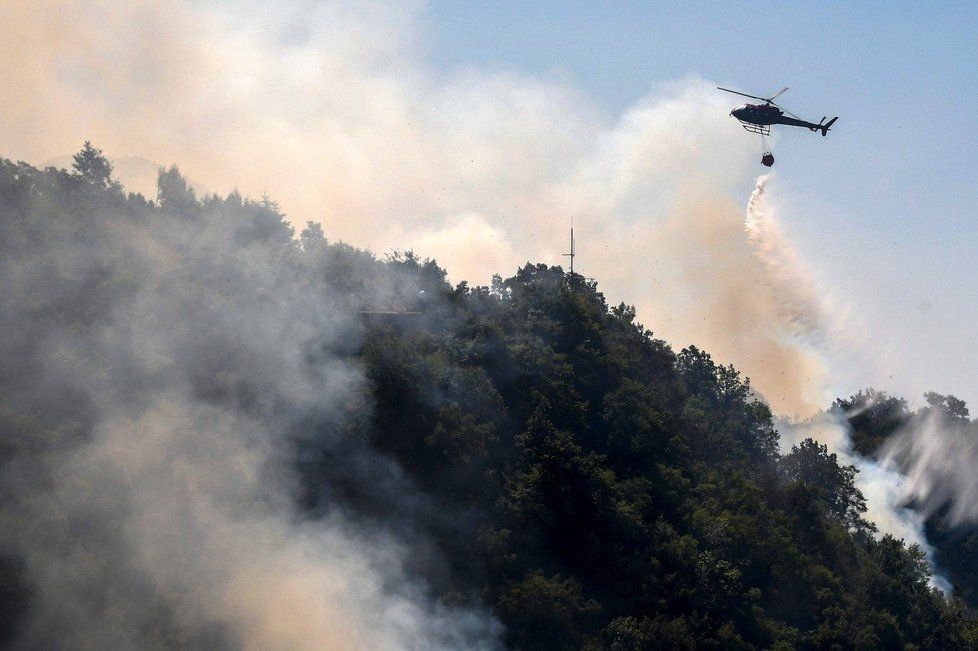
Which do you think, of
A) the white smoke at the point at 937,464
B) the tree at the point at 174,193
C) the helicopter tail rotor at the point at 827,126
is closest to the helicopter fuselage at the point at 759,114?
the helicopter tail rotor at the point at 827,126

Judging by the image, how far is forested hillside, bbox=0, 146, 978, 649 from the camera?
43.5 metres

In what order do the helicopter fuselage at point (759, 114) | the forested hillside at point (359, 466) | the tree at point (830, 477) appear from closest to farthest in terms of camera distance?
the forested hillside at point (359, 466) → the helicopter fuselage at point (759, 114) → the tree at point (830, 477)

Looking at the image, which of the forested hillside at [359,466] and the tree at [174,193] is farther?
the tree at [174,193]

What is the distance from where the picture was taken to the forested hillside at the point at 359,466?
43500 mm

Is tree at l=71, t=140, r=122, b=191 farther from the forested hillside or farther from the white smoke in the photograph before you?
the white smoke

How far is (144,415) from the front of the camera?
48.0 m

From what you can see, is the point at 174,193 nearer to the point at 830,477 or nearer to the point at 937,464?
the point at 830,477

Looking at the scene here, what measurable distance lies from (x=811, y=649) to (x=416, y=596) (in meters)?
22.8

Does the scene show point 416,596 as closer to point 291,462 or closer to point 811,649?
point 291,462

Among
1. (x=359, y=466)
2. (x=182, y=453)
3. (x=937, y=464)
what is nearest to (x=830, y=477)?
(x=937, y=464)

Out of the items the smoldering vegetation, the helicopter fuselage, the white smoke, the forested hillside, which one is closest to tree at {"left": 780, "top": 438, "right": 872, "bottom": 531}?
the forested hillside

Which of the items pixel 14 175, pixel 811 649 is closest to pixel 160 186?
pixel 14 175

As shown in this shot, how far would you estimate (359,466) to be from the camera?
49.7m

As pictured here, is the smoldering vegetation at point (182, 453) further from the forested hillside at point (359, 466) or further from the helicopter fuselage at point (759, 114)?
the helicopter fuselage at point (759, 114)
